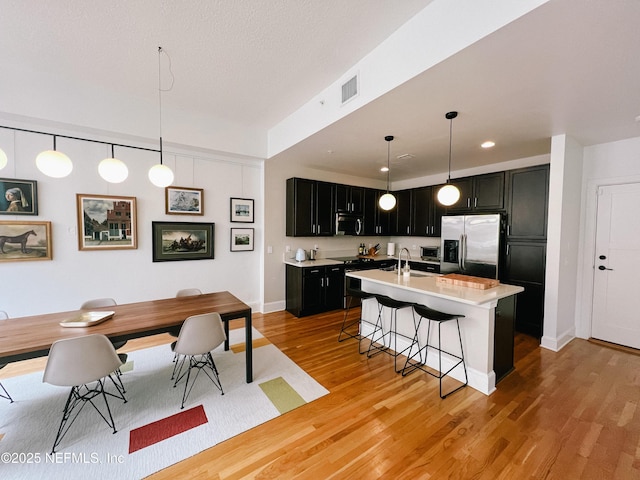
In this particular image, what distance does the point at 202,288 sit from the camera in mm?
4242

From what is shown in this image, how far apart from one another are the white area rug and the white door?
4109mm

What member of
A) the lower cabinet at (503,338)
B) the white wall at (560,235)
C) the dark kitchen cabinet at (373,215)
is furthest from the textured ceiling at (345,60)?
the dark kitchen cabinet at (373,215)

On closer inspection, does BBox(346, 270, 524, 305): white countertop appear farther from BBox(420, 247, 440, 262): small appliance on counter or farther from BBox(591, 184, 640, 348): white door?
BBox(420, 247, 440, 262): small appliance on counter

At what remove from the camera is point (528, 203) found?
3.88 metres

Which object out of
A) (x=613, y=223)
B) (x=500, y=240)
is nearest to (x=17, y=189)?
(x=500, y=240)

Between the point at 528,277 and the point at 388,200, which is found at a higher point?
the point at 388,200

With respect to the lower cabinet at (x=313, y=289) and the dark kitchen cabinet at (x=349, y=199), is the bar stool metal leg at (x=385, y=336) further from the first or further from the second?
the dark kitchen cabinet at (x=349, y=199)

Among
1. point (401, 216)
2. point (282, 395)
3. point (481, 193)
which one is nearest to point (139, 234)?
point (282, 395)

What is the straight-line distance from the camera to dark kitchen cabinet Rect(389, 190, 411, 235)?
5.87 m

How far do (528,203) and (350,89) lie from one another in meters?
3.23

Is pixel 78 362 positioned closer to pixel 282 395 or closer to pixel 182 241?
pixel 282 395

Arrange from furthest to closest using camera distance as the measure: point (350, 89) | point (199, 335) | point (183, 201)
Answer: point (183, 201)
point (350, 89)
point (199, 335)

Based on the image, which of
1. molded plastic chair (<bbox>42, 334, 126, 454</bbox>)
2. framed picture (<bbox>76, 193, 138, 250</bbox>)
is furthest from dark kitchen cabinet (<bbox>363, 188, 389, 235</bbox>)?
molded plastic chair (<bbox>42, 334, 126, 454</bbox>)

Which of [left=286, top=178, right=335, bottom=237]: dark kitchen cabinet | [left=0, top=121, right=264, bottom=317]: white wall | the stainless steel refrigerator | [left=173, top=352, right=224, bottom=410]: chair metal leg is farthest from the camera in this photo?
[left=286, top=178, right=335, bottom=237]: dark kitchen cabinet
